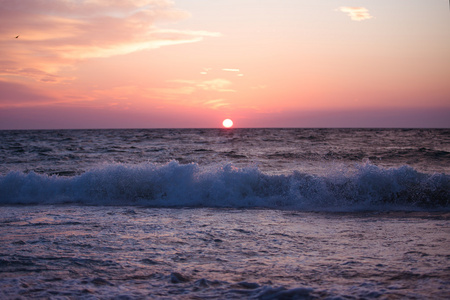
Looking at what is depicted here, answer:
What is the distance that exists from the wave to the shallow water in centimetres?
191

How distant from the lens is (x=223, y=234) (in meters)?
5.37

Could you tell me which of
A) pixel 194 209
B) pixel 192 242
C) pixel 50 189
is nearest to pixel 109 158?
pixel 50 189

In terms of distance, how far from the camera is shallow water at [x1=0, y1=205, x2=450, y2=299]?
10.8ft

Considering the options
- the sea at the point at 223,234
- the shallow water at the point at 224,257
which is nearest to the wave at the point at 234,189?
the sea at the point at 223,234

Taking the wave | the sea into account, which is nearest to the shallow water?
the sea

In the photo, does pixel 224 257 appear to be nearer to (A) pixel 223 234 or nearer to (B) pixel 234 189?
(A) pixel 223 234

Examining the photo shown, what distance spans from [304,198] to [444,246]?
435cm

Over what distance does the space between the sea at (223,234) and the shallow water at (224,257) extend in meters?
0.02

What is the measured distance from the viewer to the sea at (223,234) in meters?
3.40

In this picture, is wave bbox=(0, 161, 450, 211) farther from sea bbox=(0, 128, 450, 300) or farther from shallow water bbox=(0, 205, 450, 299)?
shallow water bbox=(0, 205, 450, 299)

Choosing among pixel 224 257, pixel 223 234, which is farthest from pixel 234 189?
pixel 224 257

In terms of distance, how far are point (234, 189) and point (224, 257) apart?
5.13 m

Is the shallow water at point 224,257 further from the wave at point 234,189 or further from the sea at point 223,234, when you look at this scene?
the wave at point 234,189

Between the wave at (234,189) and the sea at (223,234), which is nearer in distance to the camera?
the sea at (223,234)
